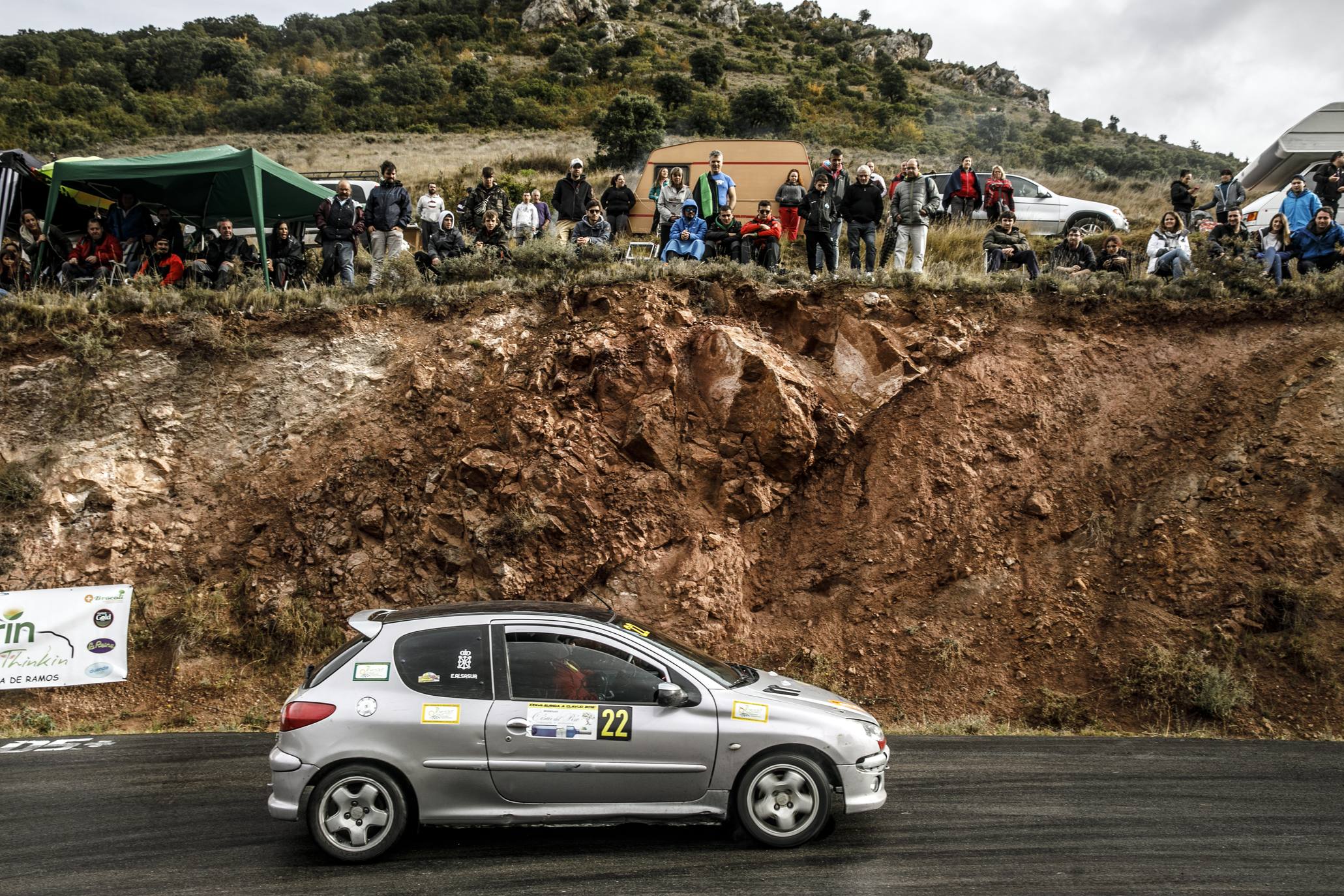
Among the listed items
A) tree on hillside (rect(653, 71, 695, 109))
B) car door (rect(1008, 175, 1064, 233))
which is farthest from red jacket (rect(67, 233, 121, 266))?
tree on hillside (rect(653, 71, 695, 109))

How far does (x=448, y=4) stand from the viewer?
57.7 metres

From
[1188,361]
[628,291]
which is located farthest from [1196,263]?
[628,291]

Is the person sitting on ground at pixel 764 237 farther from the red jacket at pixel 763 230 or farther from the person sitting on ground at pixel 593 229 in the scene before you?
the person sitting on ground at pixel 593 229

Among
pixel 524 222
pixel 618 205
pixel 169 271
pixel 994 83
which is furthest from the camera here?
pixel 994 83

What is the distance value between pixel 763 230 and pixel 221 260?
821 cm

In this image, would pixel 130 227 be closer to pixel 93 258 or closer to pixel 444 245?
pixel 93 258

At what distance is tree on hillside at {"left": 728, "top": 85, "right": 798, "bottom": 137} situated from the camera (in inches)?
1432

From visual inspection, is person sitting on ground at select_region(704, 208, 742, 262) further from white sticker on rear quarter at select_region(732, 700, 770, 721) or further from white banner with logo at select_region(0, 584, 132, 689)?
white banner with logo at select_region(0, 584, 132, 689)

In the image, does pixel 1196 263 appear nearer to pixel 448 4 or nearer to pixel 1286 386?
pixel 1286 386

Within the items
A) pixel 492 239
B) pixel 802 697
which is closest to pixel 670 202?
pixel 492 239

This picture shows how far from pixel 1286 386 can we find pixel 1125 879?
337 inches

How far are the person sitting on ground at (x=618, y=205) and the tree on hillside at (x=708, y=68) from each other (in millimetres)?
29044

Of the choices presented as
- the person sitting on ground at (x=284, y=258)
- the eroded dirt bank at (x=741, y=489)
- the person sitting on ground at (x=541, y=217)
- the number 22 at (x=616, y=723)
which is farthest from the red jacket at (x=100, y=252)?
the number 22 at (x=616, y=723)

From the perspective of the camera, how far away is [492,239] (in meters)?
14.5
